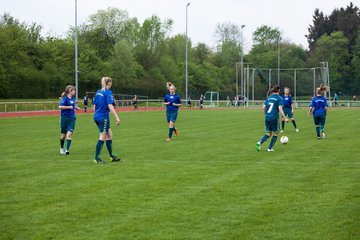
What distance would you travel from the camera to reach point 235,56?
11819cm

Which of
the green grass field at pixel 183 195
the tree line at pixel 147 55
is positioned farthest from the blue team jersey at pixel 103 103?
the tree line at pixel 147 55

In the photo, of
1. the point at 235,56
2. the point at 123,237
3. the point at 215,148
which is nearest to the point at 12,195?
the point at 123,237

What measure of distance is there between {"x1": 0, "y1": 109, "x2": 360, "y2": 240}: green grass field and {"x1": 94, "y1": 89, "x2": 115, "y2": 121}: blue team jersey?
1.18 m

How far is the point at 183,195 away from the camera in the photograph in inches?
374

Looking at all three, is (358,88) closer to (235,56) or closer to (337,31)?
(337,31)

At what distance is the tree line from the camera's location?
65.3 meters

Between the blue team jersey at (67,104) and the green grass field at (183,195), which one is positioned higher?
the blue team jersey at (67,104)

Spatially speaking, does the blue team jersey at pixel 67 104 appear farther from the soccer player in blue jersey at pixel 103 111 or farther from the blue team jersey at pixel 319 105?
the blue team jersey at pixel 319 105

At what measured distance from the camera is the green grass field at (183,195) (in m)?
7.27

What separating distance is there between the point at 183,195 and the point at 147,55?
8981cm

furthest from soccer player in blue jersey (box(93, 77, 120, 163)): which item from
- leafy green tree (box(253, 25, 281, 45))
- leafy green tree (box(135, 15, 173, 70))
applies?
leafy green tree (box(253, 25, 281, 45))

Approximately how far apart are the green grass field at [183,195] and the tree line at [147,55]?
4611cm

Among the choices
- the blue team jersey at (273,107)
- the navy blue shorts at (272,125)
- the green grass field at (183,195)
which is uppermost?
the blue team jersey at (273,107)

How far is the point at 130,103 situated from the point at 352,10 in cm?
6082
